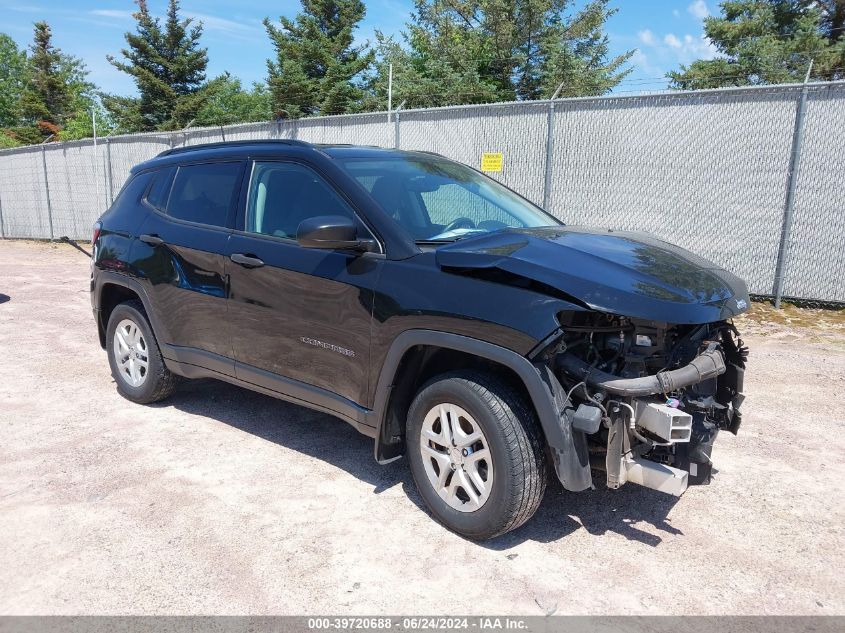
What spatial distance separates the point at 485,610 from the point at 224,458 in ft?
7.08

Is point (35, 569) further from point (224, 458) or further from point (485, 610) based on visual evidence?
point (485, 610)

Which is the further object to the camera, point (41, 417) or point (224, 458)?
point (41, 417)

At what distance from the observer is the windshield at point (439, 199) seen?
376 centimetres

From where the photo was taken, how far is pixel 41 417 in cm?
495

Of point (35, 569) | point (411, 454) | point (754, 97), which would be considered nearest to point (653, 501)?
point (411, 454)

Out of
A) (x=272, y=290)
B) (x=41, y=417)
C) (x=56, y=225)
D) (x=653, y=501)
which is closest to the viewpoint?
(x=653, y=501)

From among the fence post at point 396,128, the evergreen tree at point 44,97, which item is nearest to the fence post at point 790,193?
the fence post at point 396,128

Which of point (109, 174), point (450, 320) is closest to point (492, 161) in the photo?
point (450, 320)

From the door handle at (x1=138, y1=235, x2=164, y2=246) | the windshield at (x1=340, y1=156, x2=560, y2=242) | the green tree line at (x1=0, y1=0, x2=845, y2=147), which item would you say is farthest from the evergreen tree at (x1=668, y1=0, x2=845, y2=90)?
the door handle at (x1=138, y1=235, x2=164, y2=246)

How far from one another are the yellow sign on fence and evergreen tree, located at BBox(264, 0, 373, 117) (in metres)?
18.0

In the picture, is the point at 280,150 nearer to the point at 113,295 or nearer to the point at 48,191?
the point at 113,295

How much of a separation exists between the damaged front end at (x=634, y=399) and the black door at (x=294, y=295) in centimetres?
113

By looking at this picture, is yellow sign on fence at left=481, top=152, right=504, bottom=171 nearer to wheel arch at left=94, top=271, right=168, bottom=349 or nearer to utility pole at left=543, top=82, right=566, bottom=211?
utility pole at left=543, top=82, right=566, bottom=211

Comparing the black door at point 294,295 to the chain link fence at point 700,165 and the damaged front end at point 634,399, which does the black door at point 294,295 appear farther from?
the chain link fence at point 700,165
